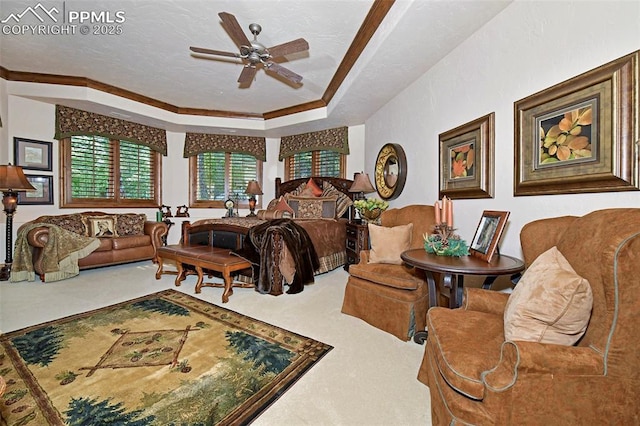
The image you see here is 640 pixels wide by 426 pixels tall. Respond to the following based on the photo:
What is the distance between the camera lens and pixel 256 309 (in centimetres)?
291

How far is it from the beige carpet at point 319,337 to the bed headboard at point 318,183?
1.68m

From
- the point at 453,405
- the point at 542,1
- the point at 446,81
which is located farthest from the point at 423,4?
the point at 453,405

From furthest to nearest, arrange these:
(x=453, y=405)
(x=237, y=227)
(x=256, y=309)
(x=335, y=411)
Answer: (x=237, y=227), (x=256, y=309), (x=335, y=411), (x=453, y=405)

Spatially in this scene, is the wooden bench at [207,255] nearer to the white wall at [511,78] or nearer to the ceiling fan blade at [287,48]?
the ceiling fan blade at [287,48]

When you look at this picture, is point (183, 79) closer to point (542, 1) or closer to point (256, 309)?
point (256, 309)

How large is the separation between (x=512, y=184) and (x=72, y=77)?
19.2 ft

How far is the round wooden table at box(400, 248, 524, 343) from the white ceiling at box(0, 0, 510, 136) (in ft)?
6.29

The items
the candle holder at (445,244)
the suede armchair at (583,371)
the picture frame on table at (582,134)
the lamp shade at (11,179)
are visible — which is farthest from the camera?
the lamp shade at (11,179)

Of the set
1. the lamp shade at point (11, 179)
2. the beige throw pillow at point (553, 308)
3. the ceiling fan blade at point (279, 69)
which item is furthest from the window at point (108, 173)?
the beige throw pillow at point (553, 308)

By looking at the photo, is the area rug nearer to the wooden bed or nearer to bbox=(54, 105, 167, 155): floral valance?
the wooden bed

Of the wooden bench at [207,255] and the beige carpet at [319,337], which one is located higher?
the wooden bench at [207,255]

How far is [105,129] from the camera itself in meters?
5.09

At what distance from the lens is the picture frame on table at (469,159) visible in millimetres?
2406

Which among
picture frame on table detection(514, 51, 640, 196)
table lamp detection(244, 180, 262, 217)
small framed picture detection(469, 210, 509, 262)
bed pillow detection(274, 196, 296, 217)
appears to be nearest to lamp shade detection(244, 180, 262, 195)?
A: table lamp detection(244, 180, 262, 217)
